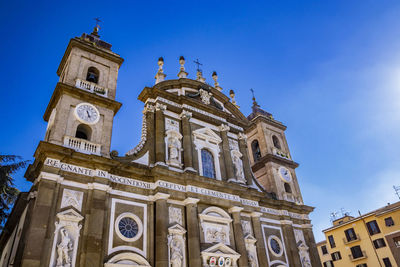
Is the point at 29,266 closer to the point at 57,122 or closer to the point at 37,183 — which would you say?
the point at 37,183

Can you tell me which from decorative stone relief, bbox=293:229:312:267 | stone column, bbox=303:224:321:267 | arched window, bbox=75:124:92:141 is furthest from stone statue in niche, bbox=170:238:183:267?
stone column, bbox=303:224:321:267

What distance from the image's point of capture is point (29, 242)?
12.6 metres

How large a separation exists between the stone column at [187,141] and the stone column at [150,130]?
2032 mm

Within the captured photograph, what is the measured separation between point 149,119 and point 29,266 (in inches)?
418

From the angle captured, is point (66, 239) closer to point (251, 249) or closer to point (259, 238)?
point (251, 249)

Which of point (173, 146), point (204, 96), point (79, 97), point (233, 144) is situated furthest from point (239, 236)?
point (79, 97)

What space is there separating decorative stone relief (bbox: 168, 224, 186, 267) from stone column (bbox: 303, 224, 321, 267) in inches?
440

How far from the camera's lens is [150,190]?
686 inches

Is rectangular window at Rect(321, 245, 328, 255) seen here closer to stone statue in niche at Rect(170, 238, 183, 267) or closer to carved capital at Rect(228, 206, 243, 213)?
carved capital at Rect(228, 206, 243, 213)

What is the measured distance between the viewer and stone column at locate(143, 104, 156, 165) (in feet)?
62.2

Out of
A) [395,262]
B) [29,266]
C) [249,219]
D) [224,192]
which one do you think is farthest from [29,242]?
[395,262]

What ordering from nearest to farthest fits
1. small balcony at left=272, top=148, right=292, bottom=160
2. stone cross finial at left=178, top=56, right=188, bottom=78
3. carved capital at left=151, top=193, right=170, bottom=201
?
carved capital at left=151, top=193, right=170, bottom=201 → stone cross finial at left=178, top=56, right=188, bottom=78 → small balcony at left=272, top=148, right=292, bottom=160

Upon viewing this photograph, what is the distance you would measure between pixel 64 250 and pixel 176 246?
5.42 metres

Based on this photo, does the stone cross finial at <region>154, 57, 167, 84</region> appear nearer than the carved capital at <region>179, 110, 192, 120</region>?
No
